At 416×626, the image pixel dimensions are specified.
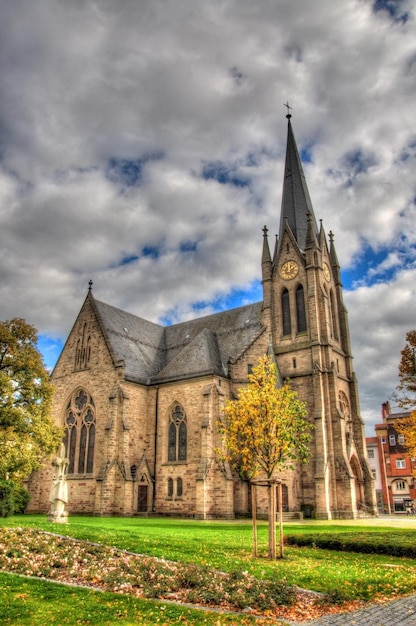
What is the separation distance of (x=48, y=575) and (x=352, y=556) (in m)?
9.22

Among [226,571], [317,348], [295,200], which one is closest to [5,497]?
[226,571]

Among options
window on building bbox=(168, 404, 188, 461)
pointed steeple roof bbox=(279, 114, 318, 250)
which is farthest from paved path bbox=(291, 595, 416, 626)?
pointed steeple roof bbox=(279, 114, 318, 250)

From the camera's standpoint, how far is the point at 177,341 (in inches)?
1863

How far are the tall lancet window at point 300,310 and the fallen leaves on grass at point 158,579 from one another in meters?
29.1

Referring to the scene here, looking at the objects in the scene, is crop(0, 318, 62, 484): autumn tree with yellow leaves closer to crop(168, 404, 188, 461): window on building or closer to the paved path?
crop(168, 404, 188, 461): window on building

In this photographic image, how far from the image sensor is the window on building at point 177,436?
36.8 meters

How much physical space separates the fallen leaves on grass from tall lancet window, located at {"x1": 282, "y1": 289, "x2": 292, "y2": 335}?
95.9 ft

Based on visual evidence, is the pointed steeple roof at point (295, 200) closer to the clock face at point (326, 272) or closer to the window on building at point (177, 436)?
the clock face at point (326, 272)

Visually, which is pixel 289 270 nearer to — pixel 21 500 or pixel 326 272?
pixel 326 272

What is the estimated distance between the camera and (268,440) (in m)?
15.5

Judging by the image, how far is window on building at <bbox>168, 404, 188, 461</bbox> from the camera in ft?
121

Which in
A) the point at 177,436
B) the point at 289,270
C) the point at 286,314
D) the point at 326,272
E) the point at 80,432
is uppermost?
the point at 326,272

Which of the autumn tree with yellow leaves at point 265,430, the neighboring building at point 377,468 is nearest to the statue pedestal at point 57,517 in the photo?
the autumn tree with yellow leaves at point 265,430

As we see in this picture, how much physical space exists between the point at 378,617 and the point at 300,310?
33726 millimetres
